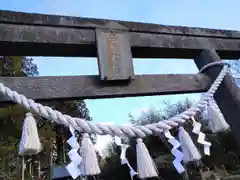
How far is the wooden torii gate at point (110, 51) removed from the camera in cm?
86

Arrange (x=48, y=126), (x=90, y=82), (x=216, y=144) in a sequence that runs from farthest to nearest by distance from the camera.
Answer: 1. (x=216, y=144)
2. (x=48, y=126)
3. (x=90, y=82)

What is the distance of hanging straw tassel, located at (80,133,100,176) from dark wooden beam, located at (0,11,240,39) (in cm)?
48

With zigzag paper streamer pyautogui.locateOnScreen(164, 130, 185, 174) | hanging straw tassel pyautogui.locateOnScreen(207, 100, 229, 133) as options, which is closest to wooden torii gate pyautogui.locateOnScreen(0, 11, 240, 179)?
hanging straw tassel pyautogui.locateOnScreen(207, 100, 229, 133)

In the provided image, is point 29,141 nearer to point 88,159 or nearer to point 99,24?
point 88,159

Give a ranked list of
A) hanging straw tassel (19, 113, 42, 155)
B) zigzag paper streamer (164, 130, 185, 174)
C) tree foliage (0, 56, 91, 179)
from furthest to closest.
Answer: tree foliage (0, 56, 91, 179), zigzag paper streamer (164, 130, 185, 174), hanging straw tassel (19, 113, 42, 155)

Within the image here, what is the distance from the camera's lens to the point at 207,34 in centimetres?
121

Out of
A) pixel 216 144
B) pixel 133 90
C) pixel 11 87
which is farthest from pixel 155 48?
pixel 216 144

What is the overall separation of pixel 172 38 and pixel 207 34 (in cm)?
21

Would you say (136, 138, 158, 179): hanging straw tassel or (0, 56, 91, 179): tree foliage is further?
(0, 56, 91, 179): tree foliage

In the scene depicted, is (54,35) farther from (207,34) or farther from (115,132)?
(207,34)

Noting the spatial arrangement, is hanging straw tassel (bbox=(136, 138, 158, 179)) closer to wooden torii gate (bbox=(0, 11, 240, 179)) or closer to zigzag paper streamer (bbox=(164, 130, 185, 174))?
zigzag paper streamer (bbox=(164, 130, 185, 174))

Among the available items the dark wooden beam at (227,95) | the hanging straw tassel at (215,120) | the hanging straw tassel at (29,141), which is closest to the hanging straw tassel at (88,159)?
the hanging straw tassel at (29,141)

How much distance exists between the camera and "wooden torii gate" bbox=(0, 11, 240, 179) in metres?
0.86

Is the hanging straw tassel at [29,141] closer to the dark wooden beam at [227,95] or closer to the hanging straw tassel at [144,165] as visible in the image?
the hanging straw tassel at [144,165]
